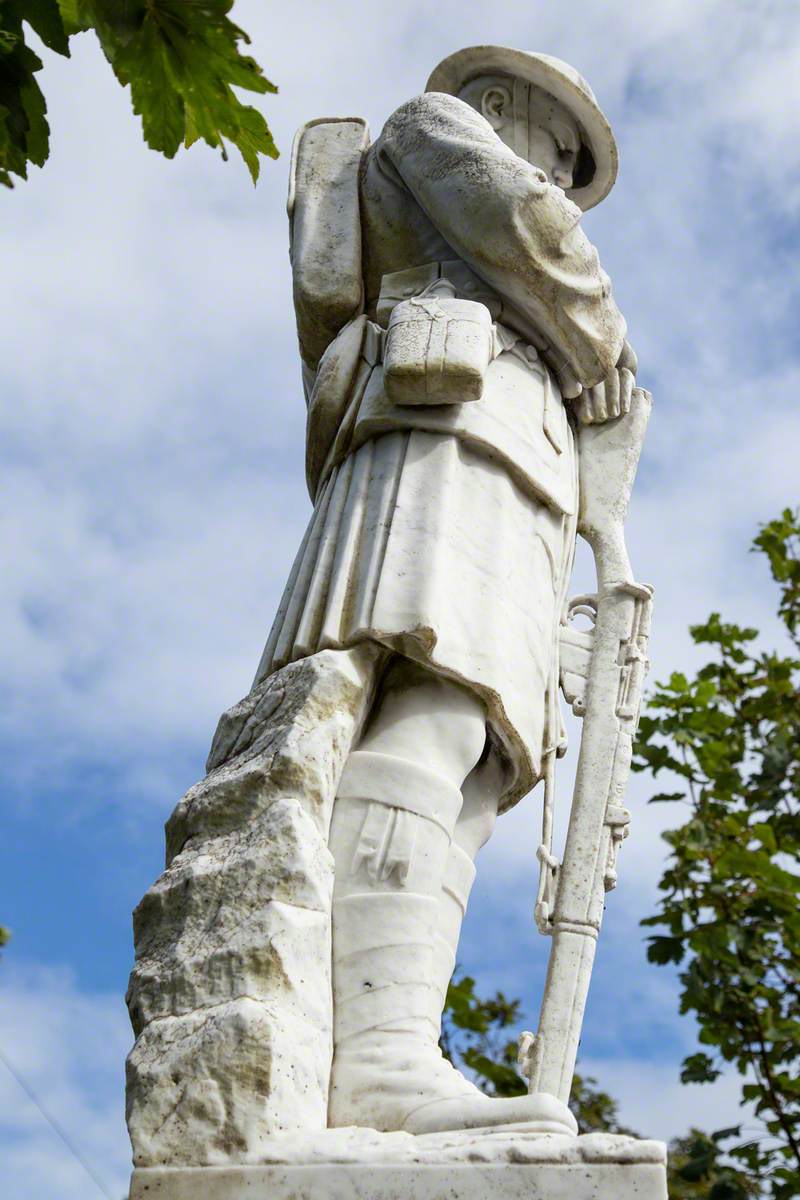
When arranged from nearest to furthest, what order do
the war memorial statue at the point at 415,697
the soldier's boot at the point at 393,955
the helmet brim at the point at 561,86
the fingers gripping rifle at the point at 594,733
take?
the war memorial statue at the point at 415,697
the soldier's boot at the point at 393,955
the fingers gripping rifle at the point at 594,733
the helmet brim at the point at 561,86

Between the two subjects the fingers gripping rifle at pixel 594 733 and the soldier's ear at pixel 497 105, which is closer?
the fingers gripping rifle at pixel 594 733

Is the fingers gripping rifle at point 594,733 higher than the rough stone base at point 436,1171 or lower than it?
higher

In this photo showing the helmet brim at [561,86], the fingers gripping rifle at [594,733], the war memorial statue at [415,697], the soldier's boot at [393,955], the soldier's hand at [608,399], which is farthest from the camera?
the helmet brim at [561,86]

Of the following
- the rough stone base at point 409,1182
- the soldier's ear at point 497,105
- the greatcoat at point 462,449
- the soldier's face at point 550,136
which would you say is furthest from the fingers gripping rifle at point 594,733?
the rough stone base at point 409,1182

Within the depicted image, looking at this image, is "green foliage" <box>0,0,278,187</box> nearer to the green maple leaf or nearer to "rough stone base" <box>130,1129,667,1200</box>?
the green maple leaf

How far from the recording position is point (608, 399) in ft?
16.5

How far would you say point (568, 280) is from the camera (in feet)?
15.1

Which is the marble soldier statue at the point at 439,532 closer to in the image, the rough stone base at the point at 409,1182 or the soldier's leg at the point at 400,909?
the soldier's leg at the point at 400,909

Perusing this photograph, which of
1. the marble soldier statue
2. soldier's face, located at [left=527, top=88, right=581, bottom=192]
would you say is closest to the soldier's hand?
the marble soldier statue

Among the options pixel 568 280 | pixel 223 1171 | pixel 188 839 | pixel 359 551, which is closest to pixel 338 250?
pixel 568 280

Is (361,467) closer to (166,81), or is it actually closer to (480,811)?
(480,811)

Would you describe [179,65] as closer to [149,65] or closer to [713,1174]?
[149,65]

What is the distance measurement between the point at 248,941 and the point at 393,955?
1.15 ft

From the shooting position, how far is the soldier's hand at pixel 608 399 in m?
4.98
